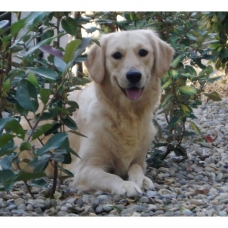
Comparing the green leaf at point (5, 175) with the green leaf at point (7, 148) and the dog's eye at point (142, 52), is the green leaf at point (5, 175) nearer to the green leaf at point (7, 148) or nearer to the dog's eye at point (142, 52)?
the green leaf at point (7, 148)

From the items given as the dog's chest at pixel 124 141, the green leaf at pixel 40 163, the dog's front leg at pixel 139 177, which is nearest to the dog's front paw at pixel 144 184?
the dog's front leg at pixel 139 177

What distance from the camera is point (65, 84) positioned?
2471 mm

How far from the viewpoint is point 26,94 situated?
2213mm

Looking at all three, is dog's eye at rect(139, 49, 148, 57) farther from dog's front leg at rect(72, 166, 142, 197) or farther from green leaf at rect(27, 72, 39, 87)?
green leaf at rect(27, 72, 39, 87)

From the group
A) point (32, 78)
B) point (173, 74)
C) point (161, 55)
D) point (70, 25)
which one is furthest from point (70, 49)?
point (173, 74)

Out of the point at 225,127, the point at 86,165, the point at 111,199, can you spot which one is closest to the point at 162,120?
the point at 225,127

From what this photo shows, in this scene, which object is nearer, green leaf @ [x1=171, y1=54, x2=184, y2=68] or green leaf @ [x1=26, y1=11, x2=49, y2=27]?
green leaf @ [x1=26, y1=11, x2=49, y2=27]

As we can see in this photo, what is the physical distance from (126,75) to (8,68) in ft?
2.49

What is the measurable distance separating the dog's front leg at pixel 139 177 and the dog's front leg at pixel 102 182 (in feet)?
0.44

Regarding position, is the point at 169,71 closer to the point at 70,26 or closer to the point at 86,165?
the point at 86,165

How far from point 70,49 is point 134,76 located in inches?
37.4

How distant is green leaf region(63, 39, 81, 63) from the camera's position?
220cm

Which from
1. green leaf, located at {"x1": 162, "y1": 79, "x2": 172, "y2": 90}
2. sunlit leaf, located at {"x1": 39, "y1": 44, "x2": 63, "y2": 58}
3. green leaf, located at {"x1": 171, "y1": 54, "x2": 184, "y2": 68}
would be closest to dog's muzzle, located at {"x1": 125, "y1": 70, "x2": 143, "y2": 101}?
green leaf, located at {"x1": 162, "y1": 79, "x2": 172, "y2": 90}

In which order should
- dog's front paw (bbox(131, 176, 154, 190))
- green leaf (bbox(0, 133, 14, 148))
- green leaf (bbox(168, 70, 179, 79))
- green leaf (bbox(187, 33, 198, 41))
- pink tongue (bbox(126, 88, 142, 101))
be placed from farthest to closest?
green leaf (bbox(187, 33, 198, 41)) → green leaf (bbox(168, 70, 179, 79)) → pink tongue (bbox(126, 88, 142, 101)) → dog's front paw (bbox(131, 176, 154, 190)) → green leaf (bbox(0, 133, 14, 148))
